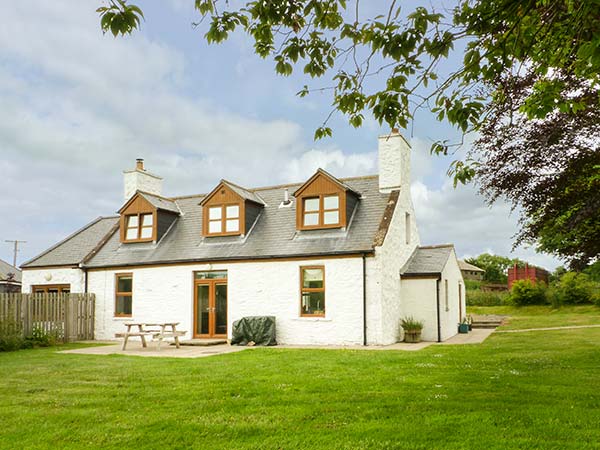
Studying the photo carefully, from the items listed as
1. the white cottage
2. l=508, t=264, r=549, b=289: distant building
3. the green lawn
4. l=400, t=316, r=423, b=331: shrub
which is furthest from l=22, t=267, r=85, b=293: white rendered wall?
l=508, t=264, r=549, b=289: distant building

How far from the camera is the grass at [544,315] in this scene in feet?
87.1

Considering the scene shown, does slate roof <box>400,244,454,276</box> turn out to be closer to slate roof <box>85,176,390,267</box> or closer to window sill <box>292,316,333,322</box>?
slate roof <box>85,176,390,267</box>

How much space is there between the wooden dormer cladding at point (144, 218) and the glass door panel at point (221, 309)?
4.28 metres

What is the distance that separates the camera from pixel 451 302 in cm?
2250

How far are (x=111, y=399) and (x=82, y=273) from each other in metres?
16.2

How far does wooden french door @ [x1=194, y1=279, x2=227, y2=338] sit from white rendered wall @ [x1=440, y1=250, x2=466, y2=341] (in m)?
8.14

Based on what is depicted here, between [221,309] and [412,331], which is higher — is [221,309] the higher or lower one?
the higher one

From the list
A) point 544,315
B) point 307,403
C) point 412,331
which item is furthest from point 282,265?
point 544,315

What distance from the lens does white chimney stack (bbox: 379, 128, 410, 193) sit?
20.6 metres

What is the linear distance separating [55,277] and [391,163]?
15.3 m

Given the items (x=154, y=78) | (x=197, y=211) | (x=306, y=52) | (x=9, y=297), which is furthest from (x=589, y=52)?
(x=197, y=211)

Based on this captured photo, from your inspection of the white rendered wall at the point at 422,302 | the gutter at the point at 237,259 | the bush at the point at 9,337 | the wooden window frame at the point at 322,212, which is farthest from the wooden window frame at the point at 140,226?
the white rendered wall at the point at 422,302

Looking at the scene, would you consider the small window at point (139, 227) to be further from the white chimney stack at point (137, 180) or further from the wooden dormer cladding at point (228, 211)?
the wooden dormer cladding at point (228, 211)

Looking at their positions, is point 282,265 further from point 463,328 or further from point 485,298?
point 485,298
